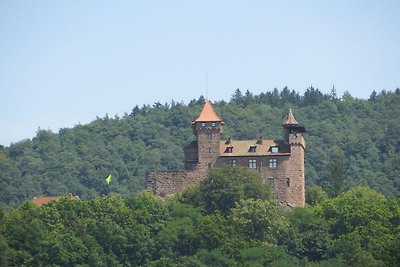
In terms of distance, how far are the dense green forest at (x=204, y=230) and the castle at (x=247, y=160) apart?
122 cm

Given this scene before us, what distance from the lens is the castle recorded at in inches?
4503

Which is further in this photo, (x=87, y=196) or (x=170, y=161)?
(x=170, y=161)

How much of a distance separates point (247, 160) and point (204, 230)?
6822 millimetres

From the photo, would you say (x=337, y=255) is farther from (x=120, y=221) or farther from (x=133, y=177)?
(x=133, y=177)

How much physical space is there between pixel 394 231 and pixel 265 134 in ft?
255

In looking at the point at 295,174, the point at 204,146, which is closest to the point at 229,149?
the point at 204,146

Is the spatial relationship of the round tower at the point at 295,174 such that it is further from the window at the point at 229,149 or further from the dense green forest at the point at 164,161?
the dense green forest at the point at 164,161

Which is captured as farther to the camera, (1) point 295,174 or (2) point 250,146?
(2) point 250,146

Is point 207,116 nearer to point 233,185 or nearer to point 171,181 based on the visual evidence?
point 171,181

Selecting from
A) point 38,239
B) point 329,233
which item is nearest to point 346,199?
point 329,233

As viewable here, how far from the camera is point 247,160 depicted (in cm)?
11531

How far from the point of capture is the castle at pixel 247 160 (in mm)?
114375

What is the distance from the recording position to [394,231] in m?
112

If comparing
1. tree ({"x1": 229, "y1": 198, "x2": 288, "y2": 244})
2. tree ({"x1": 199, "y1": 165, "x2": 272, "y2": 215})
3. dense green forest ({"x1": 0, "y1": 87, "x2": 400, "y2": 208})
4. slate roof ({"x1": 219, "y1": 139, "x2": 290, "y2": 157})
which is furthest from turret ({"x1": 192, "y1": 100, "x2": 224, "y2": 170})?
dense green forest ({"x1": 0, "y1": 87, "x2": 400, "y2": 208})
